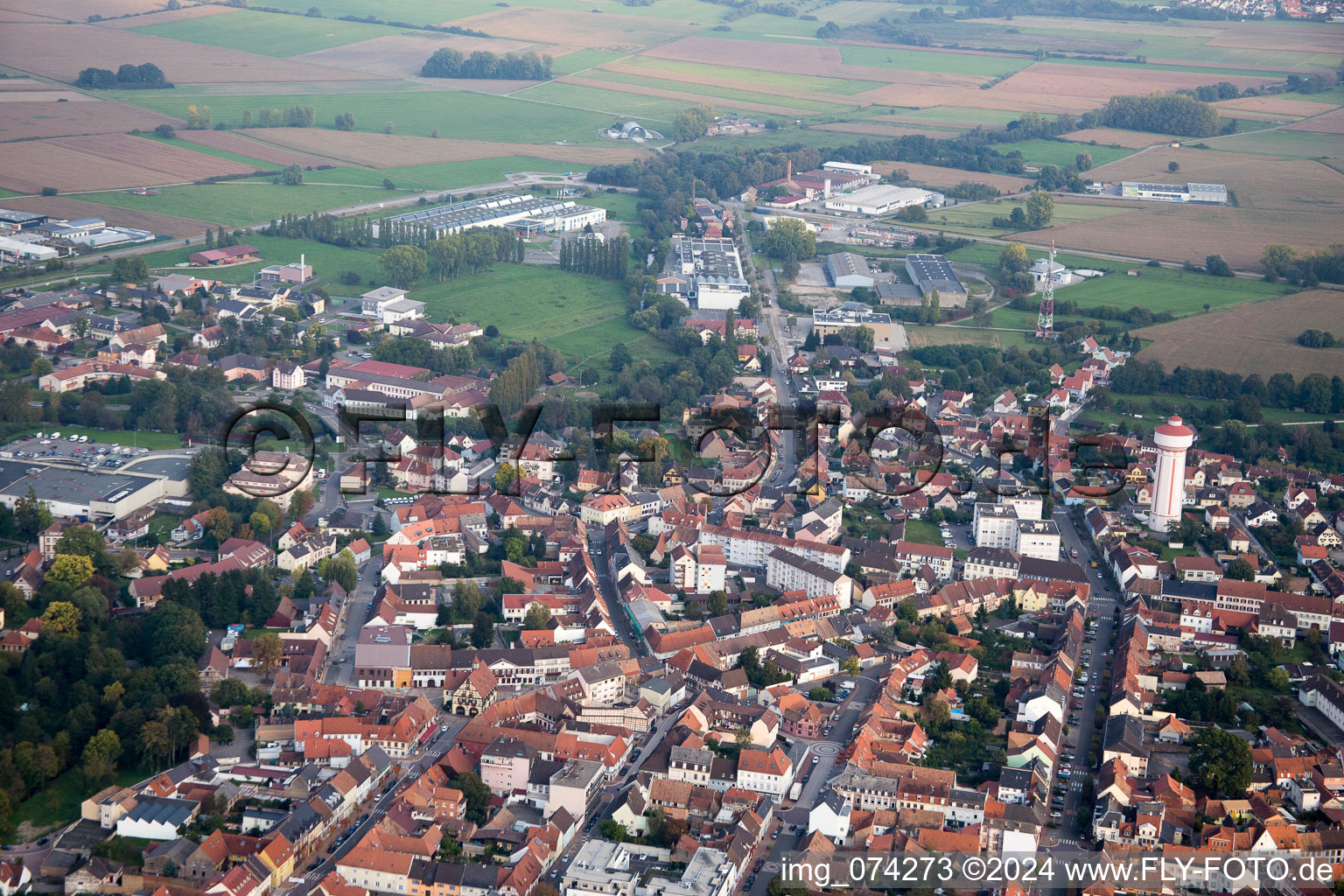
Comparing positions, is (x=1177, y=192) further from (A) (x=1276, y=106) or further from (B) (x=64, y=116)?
(B) (x=64, y=116)

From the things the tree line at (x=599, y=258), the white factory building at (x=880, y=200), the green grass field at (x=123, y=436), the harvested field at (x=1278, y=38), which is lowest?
the green grass field at (x=123, y=436)

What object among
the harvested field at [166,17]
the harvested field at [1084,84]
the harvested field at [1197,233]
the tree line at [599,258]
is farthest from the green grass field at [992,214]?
the harvested field at [166,17]

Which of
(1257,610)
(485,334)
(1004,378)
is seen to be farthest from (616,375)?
(1257,610)

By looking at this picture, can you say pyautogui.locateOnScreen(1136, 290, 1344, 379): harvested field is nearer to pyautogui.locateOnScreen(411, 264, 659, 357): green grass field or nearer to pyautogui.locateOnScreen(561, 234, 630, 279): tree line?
pyautogui.locateOnScreen(411, 264, 659, 357): green grass field

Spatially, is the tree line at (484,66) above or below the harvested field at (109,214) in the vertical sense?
above

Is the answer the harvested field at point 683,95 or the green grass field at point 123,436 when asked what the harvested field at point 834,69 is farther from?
the green grass field at point 123,436

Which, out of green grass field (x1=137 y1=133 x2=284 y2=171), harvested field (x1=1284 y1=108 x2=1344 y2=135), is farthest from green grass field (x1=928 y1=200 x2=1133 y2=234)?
green grass field (x1=137 y1=133 x2=284 y2=171)

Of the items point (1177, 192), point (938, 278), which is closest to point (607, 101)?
point (1177, 192)
